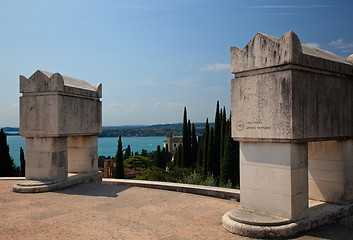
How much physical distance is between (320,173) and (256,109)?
2.59 metres

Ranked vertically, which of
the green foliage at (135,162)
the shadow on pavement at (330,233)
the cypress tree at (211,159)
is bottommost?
the green foliage at (135,162)

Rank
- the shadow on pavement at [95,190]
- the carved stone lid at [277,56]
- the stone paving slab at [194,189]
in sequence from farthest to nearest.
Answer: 1. the shadow on pavement at [95,190]
2. the stone paving slab at [194,189]
3. the carved stone lid at [277,56]

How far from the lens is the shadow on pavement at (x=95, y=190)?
30.9ft

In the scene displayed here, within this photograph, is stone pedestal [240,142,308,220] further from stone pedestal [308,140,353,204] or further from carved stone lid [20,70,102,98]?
carved stone lid [20,70,102,98]

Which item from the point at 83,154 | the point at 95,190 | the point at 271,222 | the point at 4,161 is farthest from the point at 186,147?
the point at 271,222

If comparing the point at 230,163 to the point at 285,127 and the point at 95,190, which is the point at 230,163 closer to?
the point at 95,190

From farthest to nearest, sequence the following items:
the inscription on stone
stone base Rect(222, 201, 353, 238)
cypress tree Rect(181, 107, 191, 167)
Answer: cypress tree Rect(181, 107, 191, 167), the inscription on stone, stone base Rect(222, 201, 353, 238)

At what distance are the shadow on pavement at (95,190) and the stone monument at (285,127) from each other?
4.68 metres

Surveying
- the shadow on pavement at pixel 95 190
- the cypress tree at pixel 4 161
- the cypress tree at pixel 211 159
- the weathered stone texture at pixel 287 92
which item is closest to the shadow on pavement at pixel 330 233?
the weathered stone texture at pixel 287 92

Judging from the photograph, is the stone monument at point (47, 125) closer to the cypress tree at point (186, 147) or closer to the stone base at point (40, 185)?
the stone base at point (40, 185)

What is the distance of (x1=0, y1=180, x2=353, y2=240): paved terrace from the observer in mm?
5766

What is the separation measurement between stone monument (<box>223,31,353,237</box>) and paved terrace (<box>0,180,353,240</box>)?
0.59 metres

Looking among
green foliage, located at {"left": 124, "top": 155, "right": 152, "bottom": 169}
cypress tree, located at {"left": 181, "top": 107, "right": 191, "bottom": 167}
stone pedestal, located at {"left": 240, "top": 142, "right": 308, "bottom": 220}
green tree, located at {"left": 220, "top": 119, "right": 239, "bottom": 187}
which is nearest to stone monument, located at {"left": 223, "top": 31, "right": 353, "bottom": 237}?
stone pedestal, located at {"left": 240, "top": 142, "right": 308, "bottom": 220}

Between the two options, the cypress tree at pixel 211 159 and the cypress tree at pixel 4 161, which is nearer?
the cypress tree at pixel 4 161
